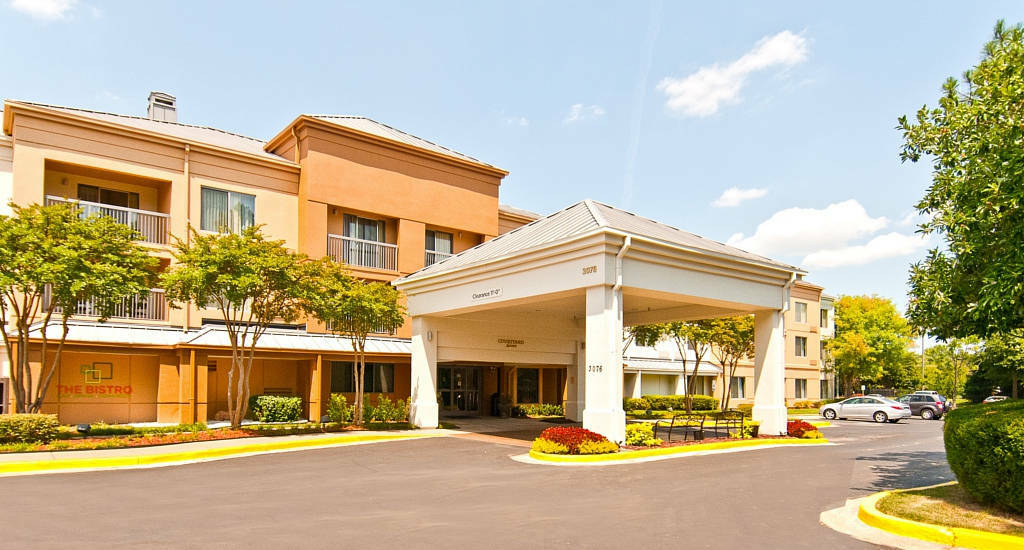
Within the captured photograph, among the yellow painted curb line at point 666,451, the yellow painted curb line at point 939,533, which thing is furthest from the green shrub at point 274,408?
the yellow painted curb line at point 939,533

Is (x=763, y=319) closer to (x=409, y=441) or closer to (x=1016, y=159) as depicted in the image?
(x=409, y=441)

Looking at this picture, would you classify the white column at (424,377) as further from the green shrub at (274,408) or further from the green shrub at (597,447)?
the green shrub at (597,447)

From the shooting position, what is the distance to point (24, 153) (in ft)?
76.7

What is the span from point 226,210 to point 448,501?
2001 cm

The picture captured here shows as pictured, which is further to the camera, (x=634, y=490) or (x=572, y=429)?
(x=572, y=429)

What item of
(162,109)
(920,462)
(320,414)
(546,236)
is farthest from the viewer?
(162,109)

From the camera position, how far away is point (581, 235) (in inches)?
675

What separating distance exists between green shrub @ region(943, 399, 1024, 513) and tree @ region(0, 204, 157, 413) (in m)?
18.2

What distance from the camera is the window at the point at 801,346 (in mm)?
52781

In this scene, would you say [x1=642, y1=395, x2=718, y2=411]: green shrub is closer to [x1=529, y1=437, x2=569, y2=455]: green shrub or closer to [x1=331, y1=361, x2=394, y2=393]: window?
[x1=331, y1=361, x2=394, y2=393]: window

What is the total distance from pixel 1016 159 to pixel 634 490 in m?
7.28

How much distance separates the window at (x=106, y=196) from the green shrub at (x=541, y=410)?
17.3 meters

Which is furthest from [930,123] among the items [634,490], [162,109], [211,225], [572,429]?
[162,109]

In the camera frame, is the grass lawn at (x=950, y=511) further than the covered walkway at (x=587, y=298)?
No
